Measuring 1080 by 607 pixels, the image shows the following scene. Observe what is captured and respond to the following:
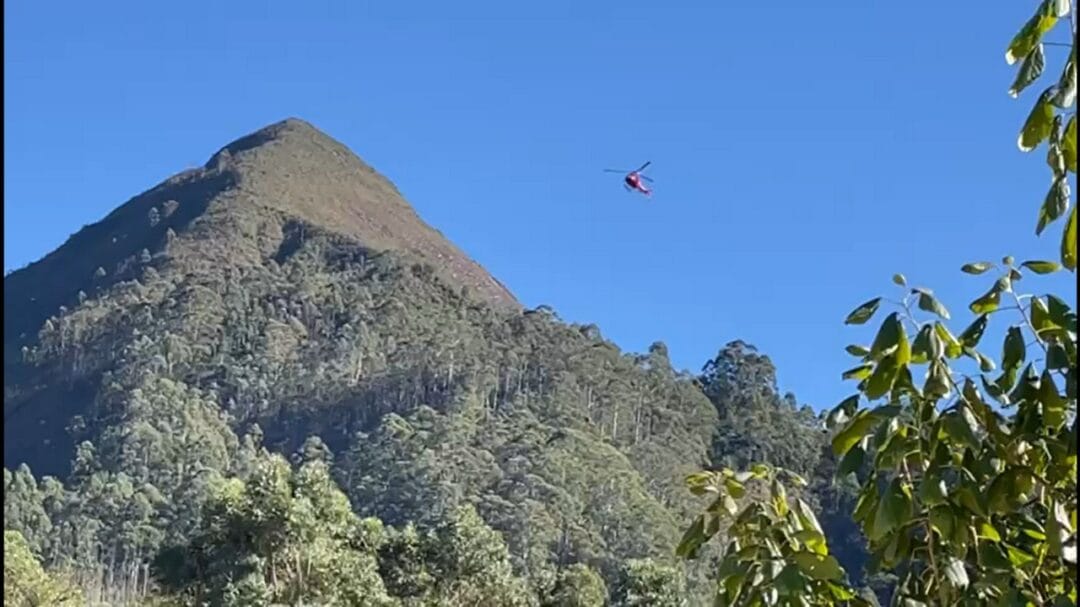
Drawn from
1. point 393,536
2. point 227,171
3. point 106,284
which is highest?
point 227,171

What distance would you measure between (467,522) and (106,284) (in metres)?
57.7

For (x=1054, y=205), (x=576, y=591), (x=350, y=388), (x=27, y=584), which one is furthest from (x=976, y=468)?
(x=350, y=388)

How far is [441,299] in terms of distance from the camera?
2202 inches

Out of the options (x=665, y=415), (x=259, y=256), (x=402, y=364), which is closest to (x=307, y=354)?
(x=402, y=364)

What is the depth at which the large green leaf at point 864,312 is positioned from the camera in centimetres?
88

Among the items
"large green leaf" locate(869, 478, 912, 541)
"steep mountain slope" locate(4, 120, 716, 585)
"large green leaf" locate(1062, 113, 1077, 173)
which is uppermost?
"steep mountain slope" locate(4, 120, 716, 585)

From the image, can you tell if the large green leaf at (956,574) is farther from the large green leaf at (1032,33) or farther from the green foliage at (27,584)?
the green foliage at (27,584)

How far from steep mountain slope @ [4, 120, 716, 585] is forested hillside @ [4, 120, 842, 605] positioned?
0.13 m

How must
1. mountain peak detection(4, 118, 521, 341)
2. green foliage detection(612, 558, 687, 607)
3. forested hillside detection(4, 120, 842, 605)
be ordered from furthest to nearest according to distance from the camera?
mountain peak detection(4, 118, 521, 341) → forested hillside detection(4, 120, 842, 605) → green foliage detection(612, 558, 687, 607)

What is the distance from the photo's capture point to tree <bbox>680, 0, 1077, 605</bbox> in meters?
0.83

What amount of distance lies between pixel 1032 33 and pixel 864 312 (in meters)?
0.23

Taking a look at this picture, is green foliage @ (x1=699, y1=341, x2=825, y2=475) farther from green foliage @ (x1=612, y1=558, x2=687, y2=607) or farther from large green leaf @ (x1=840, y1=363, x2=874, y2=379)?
large green leaf @ (x1=840, y1=363, x2=874, y2=379)

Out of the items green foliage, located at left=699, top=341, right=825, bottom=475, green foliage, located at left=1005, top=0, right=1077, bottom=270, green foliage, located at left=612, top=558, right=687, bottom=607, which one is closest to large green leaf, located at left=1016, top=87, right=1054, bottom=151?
green foliage, located at left=1005, top=0, right=1077, bottom=270

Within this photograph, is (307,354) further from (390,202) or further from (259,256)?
(390,202)
